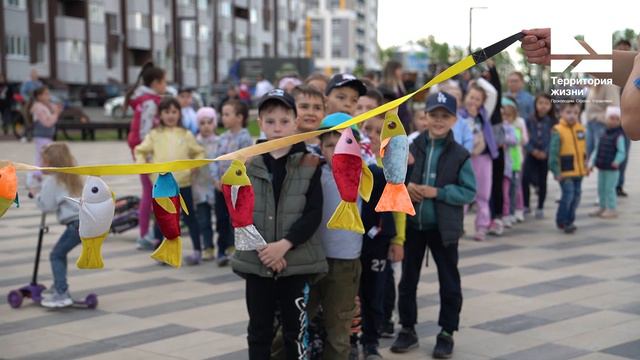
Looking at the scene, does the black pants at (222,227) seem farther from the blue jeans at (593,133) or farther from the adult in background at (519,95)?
the blue jeans at (593,133)

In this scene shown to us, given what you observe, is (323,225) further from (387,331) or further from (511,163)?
(511,163)

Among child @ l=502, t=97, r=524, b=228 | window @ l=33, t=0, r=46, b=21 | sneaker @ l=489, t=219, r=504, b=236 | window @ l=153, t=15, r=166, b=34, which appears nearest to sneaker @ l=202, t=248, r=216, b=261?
sneaker @ l=489, t=219, r=504, b=236

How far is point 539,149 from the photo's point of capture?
13.0 meters

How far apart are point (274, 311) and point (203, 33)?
275 ft

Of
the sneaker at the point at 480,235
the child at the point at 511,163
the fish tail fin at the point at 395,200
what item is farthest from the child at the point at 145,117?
the fish tail fin at the point at 395,200

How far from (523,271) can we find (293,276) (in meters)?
4.35

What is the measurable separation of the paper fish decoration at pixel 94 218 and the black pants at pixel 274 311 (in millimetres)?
1088

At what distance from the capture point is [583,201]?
14641mm

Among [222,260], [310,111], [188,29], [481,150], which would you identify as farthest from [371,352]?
[188,29]

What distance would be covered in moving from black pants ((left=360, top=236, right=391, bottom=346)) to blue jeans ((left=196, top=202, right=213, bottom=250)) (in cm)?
408

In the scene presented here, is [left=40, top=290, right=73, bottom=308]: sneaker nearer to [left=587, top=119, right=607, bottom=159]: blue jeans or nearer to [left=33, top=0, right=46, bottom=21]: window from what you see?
[left=587, top=119, right=607, bottom=159]: blue jeans

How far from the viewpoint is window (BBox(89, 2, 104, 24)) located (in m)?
67.1

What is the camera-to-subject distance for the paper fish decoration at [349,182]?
13.4 feet

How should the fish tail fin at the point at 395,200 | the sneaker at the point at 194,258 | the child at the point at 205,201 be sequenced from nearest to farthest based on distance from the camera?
the fish tail fin at the point at 395,200 → the sneaker at the point at 194,258 → the child at the point at 205,201
